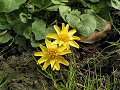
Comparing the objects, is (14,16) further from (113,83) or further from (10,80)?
(113,83)

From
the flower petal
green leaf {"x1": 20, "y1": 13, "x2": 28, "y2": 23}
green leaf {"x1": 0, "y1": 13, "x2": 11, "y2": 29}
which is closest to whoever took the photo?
the flower petal

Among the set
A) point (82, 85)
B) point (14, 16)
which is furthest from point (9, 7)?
point (82, 85)

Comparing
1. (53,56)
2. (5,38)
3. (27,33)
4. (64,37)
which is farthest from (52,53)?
(5,38)

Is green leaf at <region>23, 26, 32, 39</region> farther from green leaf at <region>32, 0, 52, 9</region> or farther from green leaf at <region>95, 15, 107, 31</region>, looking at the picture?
green leaf at <region>95, 15, 107, 31</region>

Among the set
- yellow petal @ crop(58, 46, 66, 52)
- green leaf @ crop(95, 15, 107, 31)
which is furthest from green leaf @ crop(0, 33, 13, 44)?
green leaf @ crop(95, 15, 107, 31)

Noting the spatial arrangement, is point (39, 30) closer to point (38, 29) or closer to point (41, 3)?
point (38, 29)

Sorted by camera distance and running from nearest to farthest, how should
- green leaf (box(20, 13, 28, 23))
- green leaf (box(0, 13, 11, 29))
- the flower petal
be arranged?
the flower petal
green leaf (box(20, 13, 28, 23))
green leaf (box(0, 13, 11, 29))
